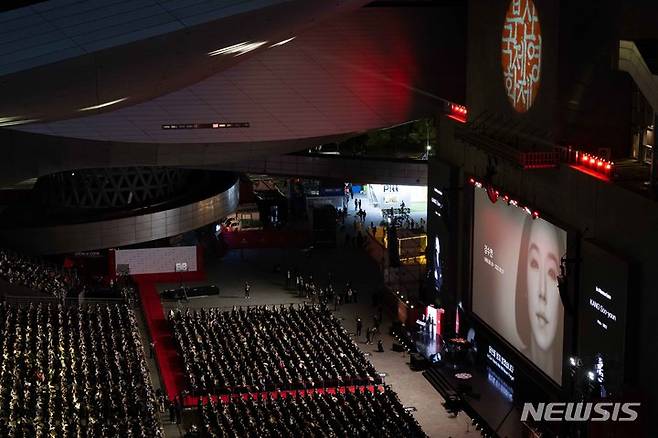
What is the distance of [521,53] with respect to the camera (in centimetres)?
3394

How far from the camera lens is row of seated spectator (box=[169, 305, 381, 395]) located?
3422cm

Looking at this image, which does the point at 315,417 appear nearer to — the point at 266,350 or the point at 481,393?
the point at 266,350

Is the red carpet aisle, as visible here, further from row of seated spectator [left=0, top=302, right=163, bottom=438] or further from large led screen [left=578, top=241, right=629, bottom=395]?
large led screen [left=578, top=241, right=629, bottom=395]

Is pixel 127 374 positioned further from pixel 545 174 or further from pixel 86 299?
pixel 545 174

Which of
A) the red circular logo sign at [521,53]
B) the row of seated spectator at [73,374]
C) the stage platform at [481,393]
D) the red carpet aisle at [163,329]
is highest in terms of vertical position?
the red circular logo sign at [521,53]

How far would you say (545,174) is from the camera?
31734 mm

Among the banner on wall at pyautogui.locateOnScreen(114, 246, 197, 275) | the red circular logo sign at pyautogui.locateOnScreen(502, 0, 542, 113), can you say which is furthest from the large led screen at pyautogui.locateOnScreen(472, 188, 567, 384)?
the banner on wall at pyautogui.locateOnScreen(114, 246, 197, 275)

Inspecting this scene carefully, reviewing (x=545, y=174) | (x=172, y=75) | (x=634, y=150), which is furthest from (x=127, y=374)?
(x=634, y=150)

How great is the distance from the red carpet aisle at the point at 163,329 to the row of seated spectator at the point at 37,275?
3014 millimetres

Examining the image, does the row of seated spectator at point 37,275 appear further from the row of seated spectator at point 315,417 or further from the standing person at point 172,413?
the row of seated spectator at point 315,417

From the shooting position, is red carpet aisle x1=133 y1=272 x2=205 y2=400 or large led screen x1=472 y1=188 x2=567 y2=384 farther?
red carpet aisle x1=133 y1=272 x2=205 y2=400

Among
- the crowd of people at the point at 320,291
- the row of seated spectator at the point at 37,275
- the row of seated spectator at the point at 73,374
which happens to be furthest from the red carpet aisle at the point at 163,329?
the crowd of people at the point at 320,291

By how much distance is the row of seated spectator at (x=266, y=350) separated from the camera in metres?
34.2

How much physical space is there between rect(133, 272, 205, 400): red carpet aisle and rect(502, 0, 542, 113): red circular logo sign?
14175mm
